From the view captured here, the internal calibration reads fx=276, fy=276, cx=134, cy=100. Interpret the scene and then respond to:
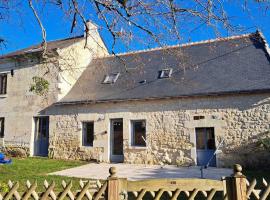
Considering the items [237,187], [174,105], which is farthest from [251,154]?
[237,187]

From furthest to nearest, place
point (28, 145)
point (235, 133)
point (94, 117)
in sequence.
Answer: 1. point (28, 145)
2. point (94, 117)
3. point (235, 133)

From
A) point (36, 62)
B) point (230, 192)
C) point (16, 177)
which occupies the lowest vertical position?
point (16, 177)

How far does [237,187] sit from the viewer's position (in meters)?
2.55

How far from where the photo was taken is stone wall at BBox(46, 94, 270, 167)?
34.9ft

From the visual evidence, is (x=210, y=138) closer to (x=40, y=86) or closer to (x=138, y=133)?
(x=138, y=133)

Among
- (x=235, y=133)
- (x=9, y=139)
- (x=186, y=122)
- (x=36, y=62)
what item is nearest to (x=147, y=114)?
(x=186, y=122)

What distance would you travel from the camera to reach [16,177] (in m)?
8.09

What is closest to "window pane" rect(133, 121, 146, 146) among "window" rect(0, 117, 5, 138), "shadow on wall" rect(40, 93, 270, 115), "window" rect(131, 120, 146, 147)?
"window" rect(131, 120, 146, 147)

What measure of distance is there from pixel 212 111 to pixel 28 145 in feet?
32.2

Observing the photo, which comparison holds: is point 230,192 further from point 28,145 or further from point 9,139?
point 9,139

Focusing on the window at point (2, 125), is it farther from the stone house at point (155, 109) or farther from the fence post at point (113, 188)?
the fence post at point (113, 188)

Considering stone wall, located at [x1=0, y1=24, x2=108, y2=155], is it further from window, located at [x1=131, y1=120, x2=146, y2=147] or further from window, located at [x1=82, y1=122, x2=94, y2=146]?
window, located at [x1=131, y1=120, x2=146, y2=147]

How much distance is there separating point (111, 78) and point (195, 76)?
454 cm

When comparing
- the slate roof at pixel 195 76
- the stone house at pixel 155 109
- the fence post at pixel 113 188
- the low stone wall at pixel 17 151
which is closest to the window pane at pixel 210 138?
the stone house at pixel 155 109
